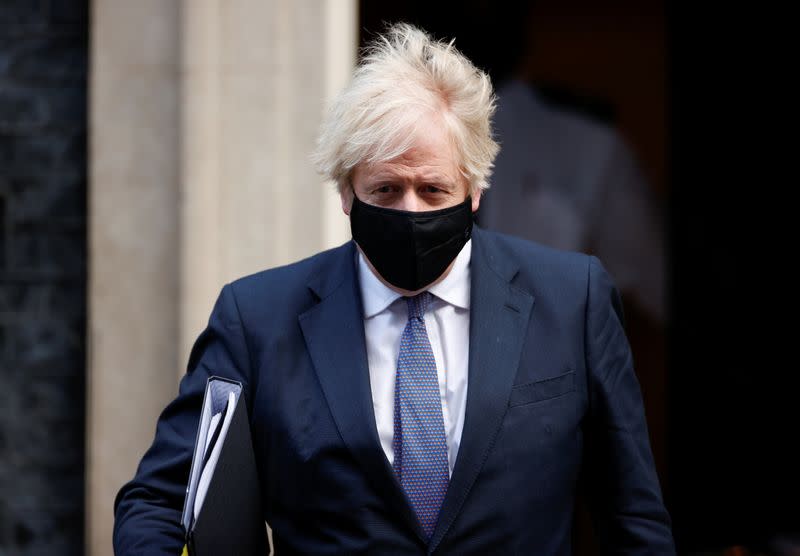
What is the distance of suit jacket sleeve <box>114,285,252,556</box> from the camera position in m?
2.33

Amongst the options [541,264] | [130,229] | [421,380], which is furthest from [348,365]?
[130,229]

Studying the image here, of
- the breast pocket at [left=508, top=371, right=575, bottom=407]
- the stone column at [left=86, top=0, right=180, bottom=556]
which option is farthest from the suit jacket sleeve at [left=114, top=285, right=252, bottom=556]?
the stone column at [left=86, top=0, right=180, bottom=556]

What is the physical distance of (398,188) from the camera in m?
2.43

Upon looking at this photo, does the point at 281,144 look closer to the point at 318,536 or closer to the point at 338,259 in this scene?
the point at 338,259

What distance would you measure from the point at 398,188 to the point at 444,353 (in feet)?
1.21

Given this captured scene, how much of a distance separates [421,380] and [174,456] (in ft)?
1.82

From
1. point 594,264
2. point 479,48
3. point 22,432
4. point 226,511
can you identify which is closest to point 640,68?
point 479,48

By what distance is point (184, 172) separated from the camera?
4.05 metres

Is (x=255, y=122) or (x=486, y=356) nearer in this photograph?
(x=486, y=356)

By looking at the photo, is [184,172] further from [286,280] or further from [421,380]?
[421,380]

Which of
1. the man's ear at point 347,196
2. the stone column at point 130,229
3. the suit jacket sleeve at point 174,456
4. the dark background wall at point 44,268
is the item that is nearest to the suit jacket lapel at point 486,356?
the man's ear at point 347,196

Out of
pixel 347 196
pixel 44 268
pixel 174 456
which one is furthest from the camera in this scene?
pixel 44 268

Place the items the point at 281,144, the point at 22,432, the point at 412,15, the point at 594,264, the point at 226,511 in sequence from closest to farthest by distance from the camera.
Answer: the point at 226,511, the point at 594,264, the point at 281,144, the point at 22,432, the point at 412,15

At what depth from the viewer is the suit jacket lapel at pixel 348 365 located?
2.32 meters
